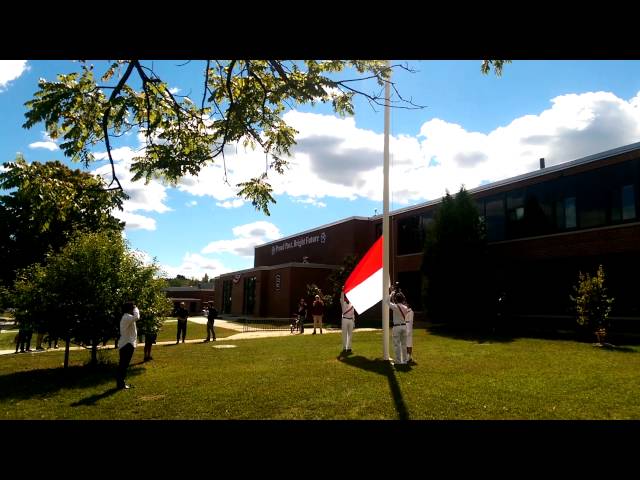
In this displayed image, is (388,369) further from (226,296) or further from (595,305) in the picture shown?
(226,296)

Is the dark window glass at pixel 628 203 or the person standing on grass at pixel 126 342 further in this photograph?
the dark window glass at pixel 628 203

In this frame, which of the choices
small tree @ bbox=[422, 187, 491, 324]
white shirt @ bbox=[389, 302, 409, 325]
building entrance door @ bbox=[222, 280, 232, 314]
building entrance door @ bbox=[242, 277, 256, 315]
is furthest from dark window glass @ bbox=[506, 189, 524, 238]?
building entrance door @ bbox=[222, 280, 232, 314]

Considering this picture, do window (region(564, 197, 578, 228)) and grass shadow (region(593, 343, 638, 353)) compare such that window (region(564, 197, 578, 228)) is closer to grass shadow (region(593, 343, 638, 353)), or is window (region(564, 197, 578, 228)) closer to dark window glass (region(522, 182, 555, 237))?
dark window glass (region(522, 182, 555, 237))

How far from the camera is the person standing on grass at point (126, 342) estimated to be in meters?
9.59

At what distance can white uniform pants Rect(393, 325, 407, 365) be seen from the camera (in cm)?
1116

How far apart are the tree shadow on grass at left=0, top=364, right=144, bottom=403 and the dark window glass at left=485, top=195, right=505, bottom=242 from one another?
18447 millimetres

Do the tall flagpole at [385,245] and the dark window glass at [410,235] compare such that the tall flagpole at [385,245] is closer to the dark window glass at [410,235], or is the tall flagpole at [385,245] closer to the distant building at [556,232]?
the distant building at [556,232]

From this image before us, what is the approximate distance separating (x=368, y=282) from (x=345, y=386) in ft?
9.84

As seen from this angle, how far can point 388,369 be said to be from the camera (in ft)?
34.7

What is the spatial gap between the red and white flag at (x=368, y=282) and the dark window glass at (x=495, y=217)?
47.5 ft

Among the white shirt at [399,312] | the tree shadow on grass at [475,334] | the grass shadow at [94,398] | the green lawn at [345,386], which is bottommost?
the grass shadow at [94,398]

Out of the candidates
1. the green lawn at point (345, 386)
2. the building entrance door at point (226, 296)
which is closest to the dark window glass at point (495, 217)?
the green lawn at point (345, 386)
